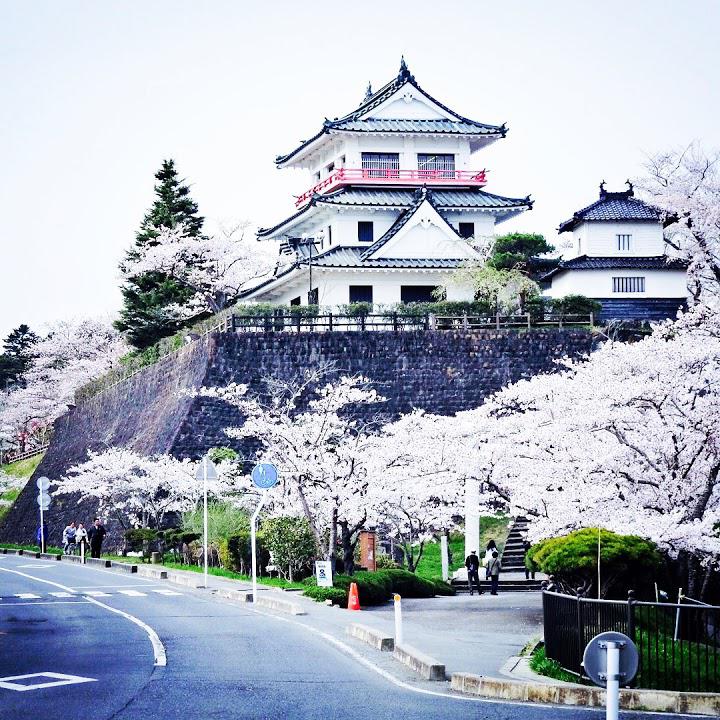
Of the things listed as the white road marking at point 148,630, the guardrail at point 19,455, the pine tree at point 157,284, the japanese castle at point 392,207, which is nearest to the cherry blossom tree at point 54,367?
the guardrail at point 19,455

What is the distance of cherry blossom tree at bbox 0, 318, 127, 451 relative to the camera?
3302 inches

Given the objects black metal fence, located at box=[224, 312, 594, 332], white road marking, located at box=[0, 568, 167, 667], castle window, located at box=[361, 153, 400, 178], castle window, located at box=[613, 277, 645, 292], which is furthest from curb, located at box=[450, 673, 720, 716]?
castle window, located at box=[361, 153, 400, 178]

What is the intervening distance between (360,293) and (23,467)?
124 feet

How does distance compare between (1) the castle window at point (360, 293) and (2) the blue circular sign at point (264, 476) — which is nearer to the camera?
(2) the blue circular sign at point (264, 476)

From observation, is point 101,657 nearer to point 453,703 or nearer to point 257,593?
point 453,703

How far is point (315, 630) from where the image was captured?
69.5 feet

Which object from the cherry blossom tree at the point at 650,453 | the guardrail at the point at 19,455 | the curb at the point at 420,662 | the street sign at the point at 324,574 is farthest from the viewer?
the guardrail at the point at 19,455

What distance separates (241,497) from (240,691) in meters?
27.6

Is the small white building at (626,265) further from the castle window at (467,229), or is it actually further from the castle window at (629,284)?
the castle window at (467,229)

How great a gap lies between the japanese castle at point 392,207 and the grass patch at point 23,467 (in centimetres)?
2801

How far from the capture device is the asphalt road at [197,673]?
12.9m

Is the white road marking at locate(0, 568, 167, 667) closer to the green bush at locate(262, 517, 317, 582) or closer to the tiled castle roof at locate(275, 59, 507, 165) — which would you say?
the green bush at locate(262, 517, 317, 582)

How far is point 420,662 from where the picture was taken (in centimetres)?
1608

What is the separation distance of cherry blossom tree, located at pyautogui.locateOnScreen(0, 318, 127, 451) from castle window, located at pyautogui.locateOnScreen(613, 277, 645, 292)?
36534 millimetres
